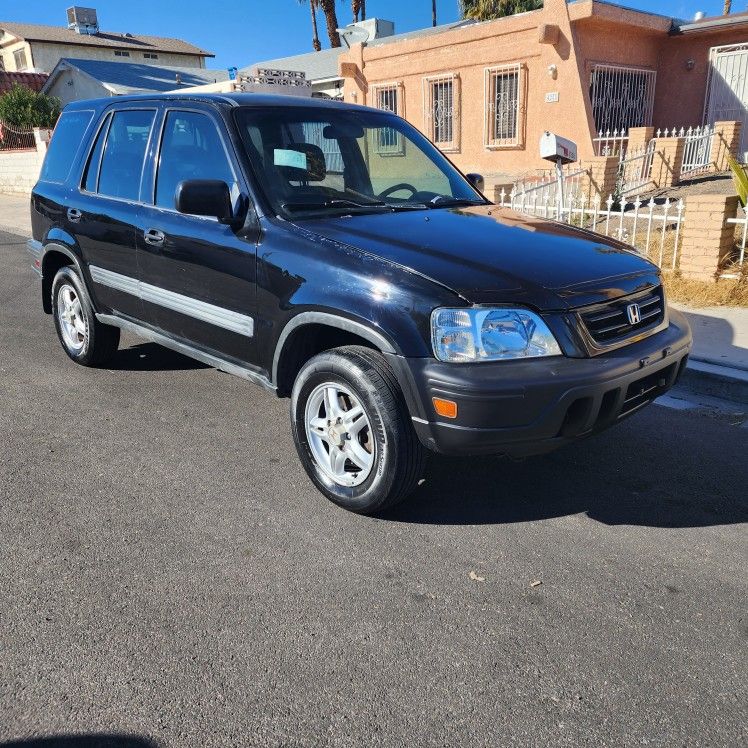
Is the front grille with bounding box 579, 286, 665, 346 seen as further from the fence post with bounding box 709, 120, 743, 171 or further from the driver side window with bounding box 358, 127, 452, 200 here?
the fence post with bounding box 709, 120, 743, 171

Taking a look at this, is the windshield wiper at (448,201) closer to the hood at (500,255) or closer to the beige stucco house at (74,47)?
the hood at (500,255)

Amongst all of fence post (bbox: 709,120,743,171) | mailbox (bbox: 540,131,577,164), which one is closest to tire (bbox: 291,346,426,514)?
mailbox (bbox: 540,131,577,164)

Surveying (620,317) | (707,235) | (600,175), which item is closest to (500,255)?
(620,317)

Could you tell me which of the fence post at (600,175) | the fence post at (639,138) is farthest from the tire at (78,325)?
the fence post at (639,138)

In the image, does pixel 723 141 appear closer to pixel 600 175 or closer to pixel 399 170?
pixel 600 175

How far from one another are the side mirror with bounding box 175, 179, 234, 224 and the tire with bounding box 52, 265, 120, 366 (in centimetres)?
209

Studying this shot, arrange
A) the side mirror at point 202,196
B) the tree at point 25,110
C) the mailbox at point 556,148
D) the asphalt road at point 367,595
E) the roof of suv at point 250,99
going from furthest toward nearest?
1. the tree at point 25,110
2. the mailbox at point 556,148
3. the roof of suv at point 250,99
4. the side mirror at point 202,196
5. the asphalt road at point 367,595

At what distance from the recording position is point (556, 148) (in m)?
7.94

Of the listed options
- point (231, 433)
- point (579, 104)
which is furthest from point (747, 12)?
point (231, 433)

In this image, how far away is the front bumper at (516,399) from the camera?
2885 mm

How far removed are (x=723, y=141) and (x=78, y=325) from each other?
1323 centimetres

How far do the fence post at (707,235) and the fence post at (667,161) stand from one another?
20.5 feet

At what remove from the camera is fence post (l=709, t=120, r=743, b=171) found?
46.2 feet

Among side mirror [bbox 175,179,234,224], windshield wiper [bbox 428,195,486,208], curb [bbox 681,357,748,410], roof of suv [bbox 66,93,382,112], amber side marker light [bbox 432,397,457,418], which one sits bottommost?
curb [bbox 681,357,748,410]
